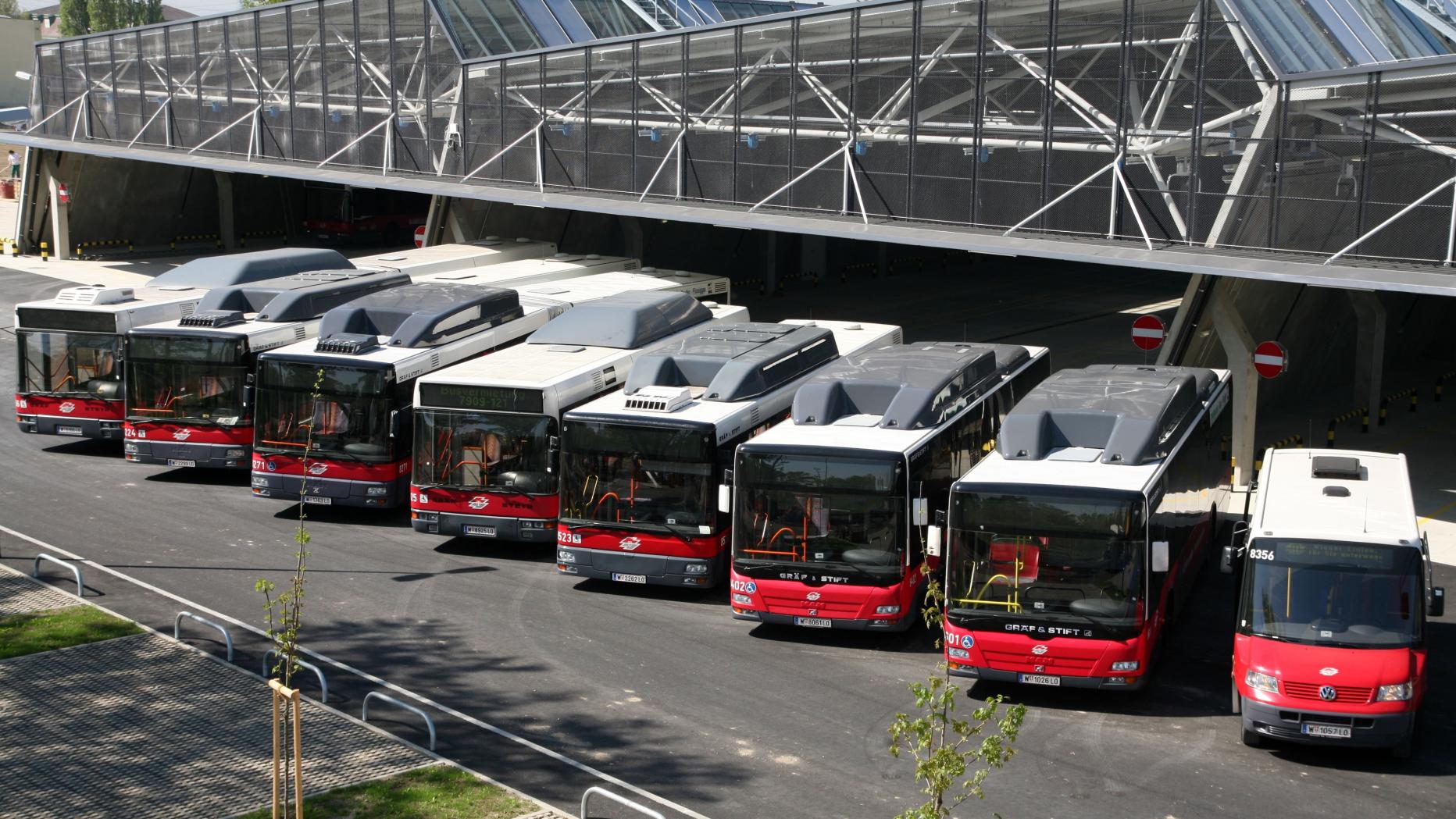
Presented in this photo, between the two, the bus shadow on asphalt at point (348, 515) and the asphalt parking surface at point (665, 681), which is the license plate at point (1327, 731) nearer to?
the asphalt parking surface at point (665, 681)

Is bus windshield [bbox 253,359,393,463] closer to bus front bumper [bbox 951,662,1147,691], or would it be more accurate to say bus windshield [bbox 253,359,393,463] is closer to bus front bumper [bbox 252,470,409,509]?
bus front bumper [bbox 252,470,409,509]

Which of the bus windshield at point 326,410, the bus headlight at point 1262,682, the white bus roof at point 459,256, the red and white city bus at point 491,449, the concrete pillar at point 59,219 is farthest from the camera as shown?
the concrete pillar at point 59,219

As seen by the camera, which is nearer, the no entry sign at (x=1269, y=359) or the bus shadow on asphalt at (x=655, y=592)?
the bus shadow on asphalt at (x=655, y=592)

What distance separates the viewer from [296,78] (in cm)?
3994

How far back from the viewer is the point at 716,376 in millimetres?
19656

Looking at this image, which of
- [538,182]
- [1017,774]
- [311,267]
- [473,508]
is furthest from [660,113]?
[1017,774]

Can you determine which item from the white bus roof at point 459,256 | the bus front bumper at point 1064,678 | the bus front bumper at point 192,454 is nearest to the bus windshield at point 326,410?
the bus front bumper at point 192,454

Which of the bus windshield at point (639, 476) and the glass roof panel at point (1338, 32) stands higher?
the glass roof panel at point (1338, 32)

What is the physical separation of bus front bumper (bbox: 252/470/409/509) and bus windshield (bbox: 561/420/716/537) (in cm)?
408

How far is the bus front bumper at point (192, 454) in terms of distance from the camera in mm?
23594

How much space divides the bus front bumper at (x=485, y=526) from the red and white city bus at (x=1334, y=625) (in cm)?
929

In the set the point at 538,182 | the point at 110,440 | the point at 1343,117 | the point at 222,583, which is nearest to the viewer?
the point at 222,583

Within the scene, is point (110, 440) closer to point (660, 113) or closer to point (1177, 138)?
point (660, 113)

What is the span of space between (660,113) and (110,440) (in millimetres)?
12522
